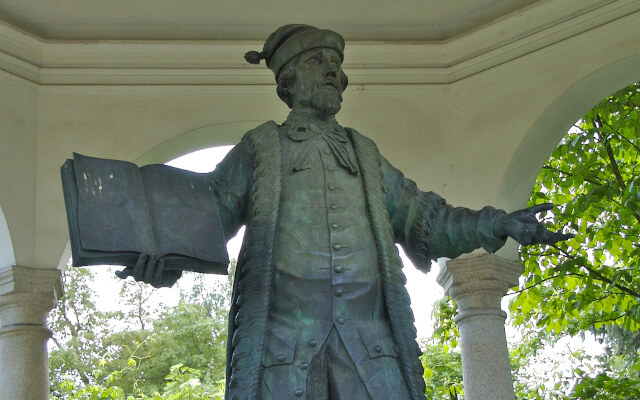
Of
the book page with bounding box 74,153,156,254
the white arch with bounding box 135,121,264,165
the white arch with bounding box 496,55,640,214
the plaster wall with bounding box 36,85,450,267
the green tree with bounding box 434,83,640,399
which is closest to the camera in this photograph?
the book page with bounding box 74,153,156,254

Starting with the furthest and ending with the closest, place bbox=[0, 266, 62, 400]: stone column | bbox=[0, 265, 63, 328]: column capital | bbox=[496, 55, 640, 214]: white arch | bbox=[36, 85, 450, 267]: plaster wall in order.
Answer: bbox=[36, 85, 450, 267]: plaster wall
bbox=[496, 55, 640, 214]: white arch
bbox=[0, 265, 63, 328]: column capital
bbox=[0, 266, 62, 400]: stone column

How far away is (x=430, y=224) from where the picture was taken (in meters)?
4.48

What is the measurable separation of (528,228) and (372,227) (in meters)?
0.60

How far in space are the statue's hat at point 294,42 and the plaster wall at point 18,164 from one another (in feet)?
12.2

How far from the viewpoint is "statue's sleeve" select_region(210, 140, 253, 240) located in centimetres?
440

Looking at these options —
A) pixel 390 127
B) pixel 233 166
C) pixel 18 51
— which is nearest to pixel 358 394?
pixel 233 166

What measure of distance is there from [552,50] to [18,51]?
13.3 feet

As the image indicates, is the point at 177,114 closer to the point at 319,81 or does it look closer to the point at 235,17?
the point at 235,17

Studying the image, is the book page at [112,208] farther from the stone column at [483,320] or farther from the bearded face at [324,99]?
the stone column at [483,320]

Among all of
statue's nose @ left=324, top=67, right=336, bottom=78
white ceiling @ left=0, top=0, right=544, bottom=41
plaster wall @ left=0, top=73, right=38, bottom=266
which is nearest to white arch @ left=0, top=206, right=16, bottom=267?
plaster wall @ left=0, top=73, right=38, bottom=266

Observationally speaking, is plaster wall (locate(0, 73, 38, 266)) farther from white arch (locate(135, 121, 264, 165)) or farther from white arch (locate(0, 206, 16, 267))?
white arch (locate(135, 121, 264, 165))

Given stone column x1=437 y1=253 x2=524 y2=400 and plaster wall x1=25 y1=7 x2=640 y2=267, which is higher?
plaster wall x1=25 y1=7 x2=640 y2=267

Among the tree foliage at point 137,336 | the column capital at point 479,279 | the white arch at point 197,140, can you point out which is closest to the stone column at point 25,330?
the white arch at point 197,140

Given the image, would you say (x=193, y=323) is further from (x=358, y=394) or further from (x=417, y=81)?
(x=358, y=394)
